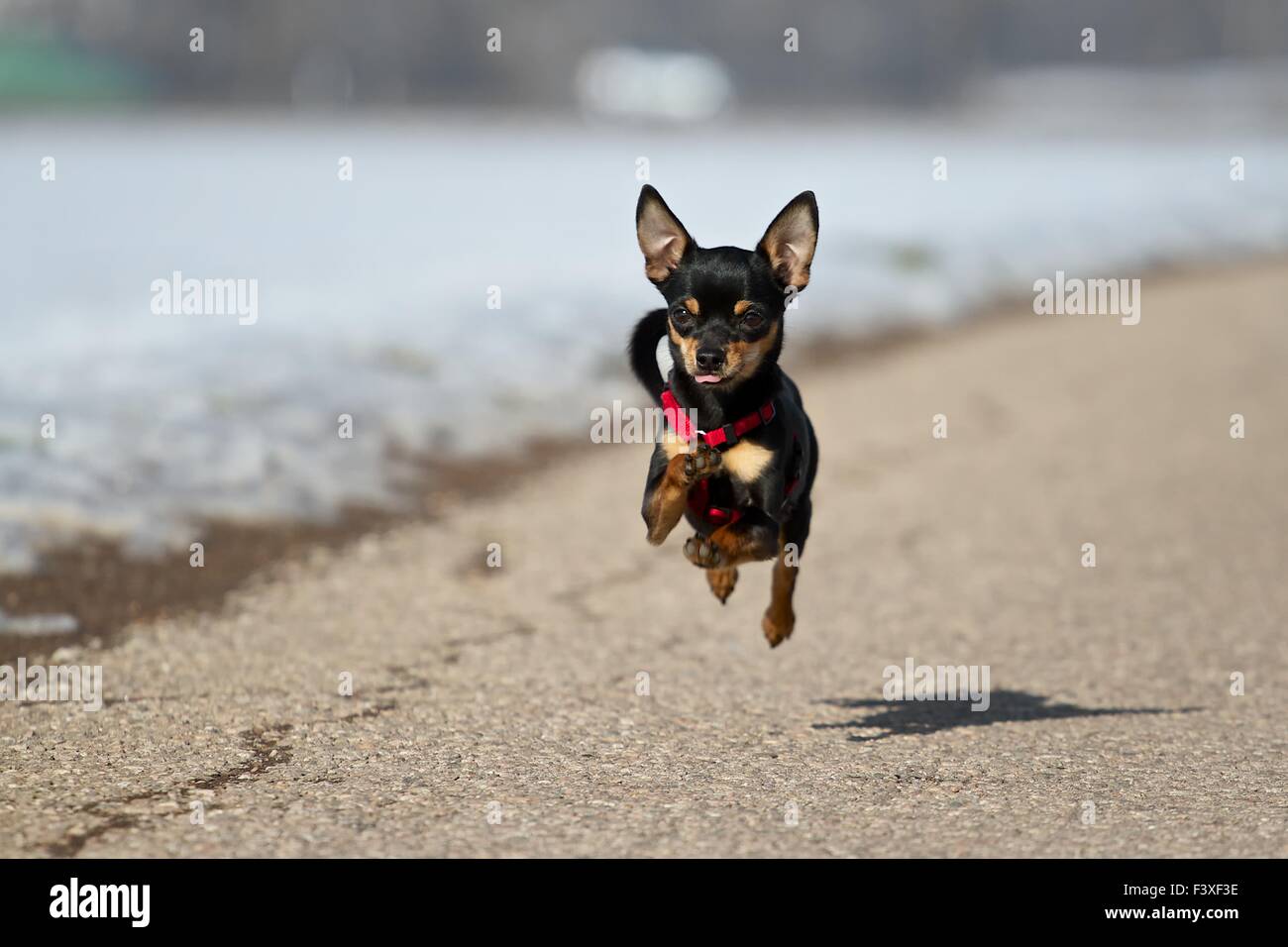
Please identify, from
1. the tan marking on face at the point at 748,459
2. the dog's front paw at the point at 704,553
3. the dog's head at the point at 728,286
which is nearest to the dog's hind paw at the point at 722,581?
the dog's front paw at the point at 704,553

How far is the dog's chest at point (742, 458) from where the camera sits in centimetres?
450

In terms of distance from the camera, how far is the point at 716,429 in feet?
14.9

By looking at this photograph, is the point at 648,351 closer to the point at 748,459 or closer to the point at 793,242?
the point at 748,459

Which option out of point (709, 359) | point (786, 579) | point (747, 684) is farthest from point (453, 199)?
point (709, 359)

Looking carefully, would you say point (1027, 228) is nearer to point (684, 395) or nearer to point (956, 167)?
point (956, 167)

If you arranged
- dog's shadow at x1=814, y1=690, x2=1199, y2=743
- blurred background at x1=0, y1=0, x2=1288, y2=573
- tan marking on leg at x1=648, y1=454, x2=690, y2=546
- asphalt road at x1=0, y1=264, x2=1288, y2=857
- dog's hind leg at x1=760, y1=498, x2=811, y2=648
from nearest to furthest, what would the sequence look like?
tan marking on leg at x1=648, y1=454, x2=690, y2=546, asphalt road at x1=0, y1=264, x2=1288, y2=857, dog's hind leg at x1=760, y1=498, x2=811, y2=648, dog's shadow at x1=814, y1=690, x2=1199, y2=743, blurred background at x1=0, y1=0, x2=1288, y2=573

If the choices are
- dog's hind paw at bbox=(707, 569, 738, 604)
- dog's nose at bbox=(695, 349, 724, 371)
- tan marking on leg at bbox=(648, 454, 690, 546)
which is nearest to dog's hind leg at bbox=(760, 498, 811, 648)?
dog's hind paw at bbox=(707, 569, 738, 604)

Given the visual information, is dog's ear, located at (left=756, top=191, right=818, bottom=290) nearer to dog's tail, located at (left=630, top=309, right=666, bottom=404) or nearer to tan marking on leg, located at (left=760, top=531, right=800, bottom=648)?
dog's tail, located at (left=630, top=309, right=666, bottom=404)

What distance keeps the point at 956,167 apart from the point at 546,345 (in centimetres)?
2379

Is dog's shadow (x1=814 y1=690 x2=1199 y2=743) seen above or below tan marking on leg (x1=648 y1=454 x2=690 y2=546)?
below

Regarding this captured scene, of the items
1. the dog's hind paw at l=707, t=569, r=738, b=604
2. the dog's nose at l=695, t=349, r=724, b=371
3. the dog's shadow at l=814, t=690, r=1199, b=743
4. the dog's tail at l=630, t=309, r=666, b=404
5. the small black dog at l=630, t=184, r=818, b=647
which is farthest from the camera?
the dog's shadow at l=814, t=690, r=1199, b=743

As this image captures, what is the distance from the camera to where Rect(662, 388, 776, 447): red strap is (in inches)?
177

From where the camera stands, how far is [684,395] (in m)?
4.63
